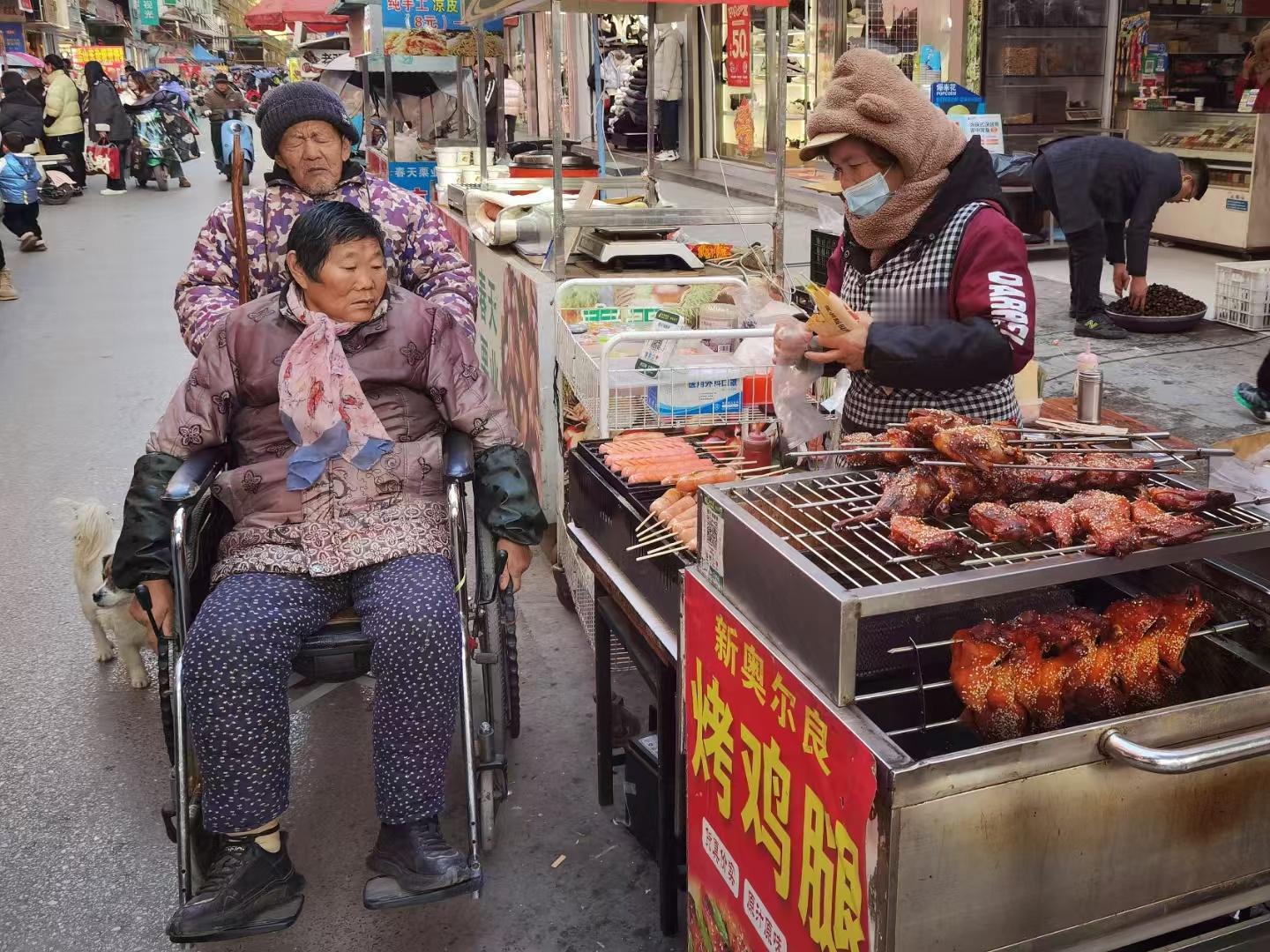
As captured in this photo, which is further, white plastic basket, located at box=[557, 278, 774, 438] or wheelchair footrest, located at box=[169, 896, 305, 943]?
white plastic basket, located at box=[557, 278, 774, 438]

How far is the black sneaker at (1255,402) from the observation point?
5.93 m

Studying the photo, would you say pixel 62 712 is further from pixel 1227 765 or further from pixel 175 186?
pixel 175 186

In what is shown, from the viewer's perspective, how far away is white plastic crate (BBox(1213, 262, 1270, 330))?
292 inches

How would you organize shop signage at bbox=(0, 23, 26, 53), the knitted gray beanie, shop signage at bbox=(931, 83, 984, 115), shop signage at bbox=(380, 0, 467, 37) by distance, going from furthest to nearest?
shop signage at bbox=(0, 23, 26, 53)
shop signage at bbox=(931, 83, 984, 115)
shop signage at bbox=(380, 0, 467, 37)
the knitted gray beanie

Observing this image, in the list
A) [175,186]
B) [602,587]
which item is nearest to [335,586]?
[602,587]

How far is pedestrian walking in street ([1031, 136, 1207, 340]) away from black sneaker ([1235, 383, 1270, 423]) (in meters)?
1.68

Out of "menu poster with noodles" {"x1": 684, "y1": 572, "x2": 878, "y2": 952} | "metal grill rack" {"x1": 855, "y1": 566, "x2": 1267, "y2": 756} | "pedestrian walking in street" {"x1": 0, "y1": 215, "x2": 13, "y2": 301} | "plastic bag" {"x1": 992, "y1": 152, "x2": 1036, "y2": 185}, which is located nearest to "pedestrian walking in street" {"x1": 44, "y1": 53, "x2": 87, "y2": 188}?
"pedestrian walking in street" {"x1": 0, "y1": 215, "x2": 13, "y2": 301}

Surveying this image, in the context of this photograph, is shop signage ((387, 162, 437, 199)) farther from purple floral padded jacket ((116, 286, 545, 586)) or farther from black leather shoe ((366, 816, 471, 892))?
black leather shoe ((366, 816, 471, 892))

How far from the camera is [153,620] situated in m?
2.91


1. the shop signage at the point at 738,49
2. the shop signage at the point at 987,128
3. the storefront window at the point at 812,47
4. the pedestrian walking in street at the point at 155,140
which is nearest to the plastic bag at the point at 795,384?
the shop signage at the point at 738,49

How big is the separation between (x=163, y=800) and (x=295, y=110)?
2142 millimetres

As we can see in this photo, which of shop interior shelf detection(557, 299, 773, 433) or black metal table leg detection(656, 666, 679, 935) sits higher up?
shop interior shelf detection(557, 299, 773, 433)

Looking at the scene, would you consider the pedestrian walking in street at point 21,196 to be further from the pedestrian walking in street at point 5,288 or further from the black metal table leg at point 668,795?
the black metal table leg at point 668,795

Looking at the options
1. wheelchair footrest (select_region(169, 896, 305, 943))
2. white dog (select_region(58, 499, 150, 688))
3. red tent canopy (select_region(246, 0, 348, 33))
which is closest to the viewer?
wheelchair footrest (select_region(169, 896, 305, 943))
